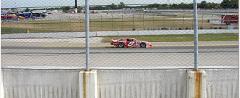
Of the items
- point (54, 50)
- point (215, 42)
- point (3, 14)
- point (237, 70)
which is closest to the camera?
point (237, 70)

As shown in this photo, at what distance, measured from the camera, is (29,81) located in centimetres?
720

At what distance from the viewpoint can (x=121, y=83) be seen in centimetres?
707

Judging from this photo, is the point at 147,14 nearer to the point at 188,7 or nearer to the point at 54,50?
the point at 188,7

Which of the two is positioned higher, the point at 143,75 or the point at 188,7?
the point at 188,7

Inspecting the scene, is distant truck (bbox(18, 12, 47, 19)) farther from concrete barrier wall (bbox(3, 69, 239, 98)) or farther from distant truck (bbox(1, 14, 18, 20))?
concrete barrier wall (bbox(3, 69, 239, 98))

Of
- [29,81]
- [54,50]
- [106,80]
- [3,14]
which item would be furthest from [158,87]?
[54,50]

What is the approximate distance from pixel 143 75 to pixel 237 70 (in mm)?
1414

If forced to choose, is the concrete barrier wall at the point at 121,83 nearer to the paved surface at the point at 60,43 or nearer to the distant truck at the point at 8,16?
the distant truck at the point at 8,16

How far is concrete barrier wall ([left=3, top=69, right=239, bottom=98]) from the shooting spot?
23.0ft

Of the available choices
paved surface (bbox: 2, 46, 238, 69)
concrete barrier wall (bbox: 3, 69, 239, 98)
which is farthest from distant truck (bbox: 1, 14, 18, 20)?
concrete barrier wall (bbox: 3, 69, 239, 98)

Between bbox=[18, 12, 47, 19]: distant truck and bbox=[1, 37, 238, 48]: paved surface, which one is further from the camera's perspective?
bbox=[1, 37, 238, 48]: paved surface

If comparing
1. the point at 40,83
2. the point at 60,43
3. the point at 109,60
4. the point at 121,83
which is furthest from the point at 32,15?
the point at 60,43

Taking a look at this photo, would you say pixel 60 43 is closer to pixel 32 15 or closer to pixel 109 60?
pixel 109 60

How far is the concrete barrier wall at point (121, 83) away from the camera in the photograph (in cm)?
700
